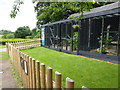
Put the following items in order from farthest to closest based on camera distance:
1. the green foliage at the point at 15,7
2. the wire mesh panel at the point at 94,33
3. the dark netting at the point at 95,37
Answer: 1. the wire mesh panel at the point at 94,33
2. the dark netting at the point at 95,37
3. the green foliage at the point at 15,7

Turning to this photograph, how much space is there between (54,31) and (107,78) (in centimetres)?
866

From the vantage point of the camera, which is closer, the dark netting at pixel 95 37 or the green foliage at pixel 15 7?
the green foliage at pixel 15 7

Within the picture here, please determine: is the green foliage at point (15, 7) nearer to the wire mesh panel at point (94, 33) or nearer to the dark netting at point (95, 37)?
the dark netting at point (95, 37)

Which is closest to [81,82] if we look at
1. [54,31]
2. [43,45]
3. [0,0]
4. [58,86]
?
[58,86]

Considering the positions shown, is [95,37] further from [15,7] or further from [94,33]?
[15,7]

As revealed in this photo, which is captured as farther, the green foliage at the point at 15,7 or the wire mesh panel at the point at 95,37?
the wire mesh panel at the point at 95,37

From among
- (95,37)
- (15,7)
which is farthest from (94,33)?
(15,7)

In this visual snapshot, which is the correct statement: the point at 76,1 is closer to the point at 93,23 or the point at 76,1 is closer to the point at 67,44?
the point at 93,23

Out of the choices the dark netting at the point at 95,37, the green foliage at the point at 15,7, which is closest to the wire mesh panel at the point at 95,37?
the dark netting at the point at 95,37

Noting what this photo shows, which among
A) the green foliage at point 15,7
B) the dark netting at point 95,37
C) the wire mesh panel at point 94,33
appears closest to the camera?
the green foliage at point 15,7

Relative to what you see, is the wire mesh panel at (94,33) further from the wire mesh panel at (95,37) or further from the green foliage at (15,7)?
the green foliage at (15,7)

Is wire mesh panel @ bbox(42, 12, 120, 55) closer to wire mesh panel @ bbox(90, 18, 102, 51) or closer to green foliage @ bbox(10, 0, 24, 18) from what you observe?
wire mesh panel @ bbox(90, 18, 102, 51)

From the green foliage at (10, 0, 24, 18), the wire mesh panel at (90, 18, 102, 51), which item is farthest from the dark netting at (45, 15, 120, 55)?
the green foliage at (10, 0, 24, 18)

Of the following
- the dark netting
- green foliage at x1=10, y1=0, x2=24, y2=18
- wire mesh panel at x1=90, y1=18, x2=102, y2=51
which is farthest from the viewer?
wire mesh panel at x1=90, y1=18, x2=102, y2=51
